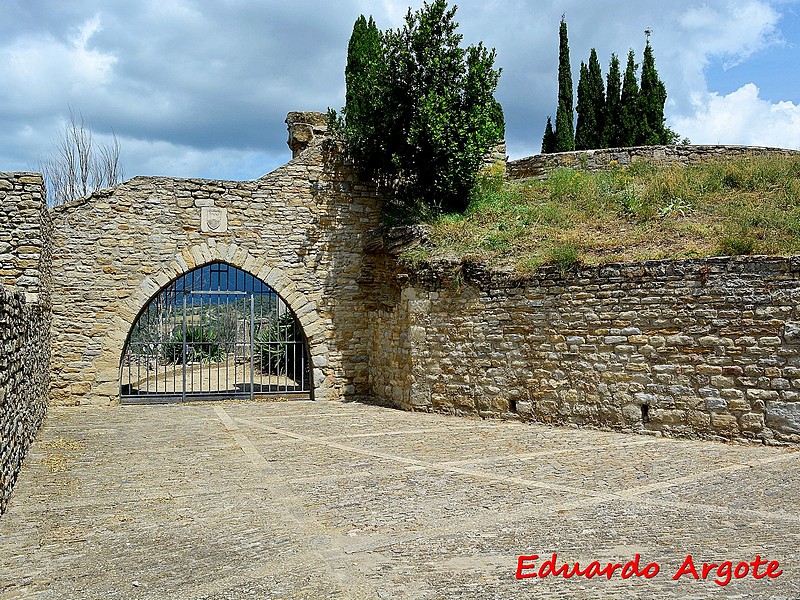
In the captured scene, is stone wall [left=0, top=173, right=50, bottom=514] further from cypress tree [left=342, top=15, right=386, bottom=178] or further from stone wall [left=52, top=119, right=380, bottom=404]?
cypress tree [left=342, top=15, right=386, bottom=178]

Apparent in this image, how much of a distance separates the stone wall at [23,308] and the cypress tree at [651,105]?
1547 centimetres

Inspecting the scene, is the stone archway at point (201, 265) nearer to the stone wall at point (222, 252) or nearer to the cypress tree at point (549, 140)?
the stone wall at point (222, 252)

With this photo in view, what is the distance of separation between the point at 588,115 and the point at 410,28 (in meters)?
11.1

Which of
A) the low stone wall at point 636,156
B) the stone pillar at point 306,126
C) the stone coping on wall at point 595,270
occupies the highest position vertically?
the stone pillar at point 306,126

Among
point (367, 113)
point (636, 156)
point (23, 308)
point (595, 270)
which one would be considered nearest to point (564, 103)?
point (636, 156)

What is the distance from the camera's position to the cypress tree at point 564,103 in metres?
21.5

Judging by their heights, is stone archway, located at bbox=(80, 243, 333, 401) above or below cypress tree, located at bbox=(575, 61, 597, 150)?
below

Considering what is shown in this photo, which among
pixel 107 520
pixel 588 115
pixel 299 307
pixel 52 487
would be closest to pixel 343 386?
pixel 299 307

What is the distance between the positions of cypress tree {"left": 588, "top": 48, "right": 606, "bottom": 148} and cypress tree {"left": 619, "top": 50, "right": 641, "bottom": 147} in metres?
0.79

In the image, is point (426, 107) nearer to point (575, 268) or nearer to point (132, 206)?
point (575, 268)

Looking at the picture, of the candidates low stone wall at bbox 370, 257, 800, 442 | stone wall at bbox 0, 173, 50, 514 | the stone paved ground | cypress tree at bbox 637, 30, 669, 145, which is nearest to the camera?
the stone paved ground

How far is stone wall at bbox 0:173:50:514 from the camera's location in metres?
5.96
